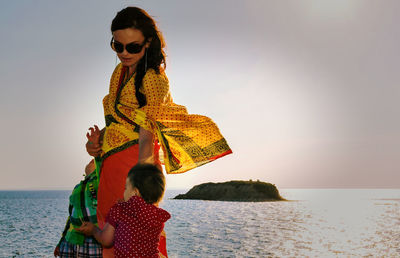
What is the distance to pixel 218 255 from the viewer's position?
3047 cm

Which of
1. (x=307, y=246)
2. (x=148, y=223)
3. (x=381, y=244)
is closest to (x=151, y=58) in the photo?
(x=148, y=223)

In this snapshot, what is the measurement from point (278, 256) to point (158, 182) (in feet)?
94.0

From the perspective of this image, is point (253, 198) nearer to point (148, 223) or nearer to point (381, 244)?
point (381, 244)

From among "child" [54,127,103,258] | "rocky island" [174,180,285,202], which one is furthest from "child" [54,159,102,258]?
"rocky island" [174,180,285,202]

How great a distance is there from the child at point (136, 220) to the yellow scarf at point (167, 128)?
0.19 m

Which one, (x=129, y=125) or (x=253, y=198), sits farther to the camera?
(x=253, y=198)

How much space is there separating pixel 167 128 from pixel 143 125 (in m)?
0.15

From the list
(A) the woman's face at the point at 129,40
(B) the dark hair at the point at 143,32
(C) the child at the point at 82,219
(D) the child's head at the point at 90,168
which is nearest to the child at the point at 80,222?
(C) the child at the point at 82,219

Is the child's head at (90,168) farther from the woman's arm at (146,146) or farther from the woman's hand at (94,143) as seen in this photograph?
the woman's arm at (146,146)

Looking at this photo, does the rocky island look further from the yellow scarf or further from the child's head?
the yellow scarf

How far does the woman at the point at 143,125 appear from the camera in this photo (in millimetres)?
2803

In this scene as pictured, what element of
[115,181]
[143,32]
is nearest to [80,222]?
[115,181]

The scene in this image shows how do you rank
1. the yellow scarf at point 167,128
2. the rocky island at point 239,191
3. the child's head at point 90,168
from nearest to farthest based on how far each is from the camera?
the yellow scarf at point 167,128
the child's head at point 90,168
the rocky island at point 239,191

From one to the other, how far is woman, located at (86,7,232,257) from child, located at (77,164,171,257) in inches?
3.9
